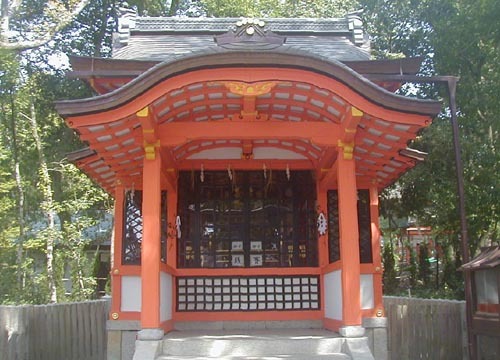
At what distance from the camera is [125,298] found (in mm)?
8172

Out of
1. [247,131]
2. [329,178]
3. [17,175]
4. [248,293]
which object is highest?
[17,175]

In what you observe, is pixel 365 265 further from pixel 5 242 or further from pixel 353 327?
pixel 5 242

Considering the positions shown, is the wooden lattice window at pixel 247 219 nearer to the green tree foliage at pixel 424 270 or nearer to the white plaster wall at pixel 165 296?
the white plaster wall at pixel 165 296

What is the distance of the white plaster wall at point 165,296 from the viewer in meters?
7.34

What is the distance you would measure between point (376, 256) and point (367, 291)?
0.62 m

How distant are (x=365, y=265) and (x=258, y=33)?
398cm

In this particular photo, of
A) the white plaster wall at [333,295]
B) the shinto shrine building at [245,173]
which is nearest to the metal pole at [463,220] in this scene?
the shinto shrine building at [245,173]

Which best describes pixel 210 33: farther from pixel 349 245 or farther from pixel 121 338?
pixel 121 338

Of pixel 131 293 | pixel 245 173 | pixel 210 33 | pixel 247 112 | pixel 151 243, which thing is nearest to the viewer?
pixel 151 243

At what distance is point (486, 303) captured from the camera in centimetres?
728

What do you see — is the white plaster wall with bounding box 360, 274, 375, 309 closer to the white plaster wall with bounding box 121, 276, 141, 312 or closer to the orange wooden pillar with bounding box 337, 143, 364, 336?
the orange wooden pillar with bounding box 337, 143, 364, 336

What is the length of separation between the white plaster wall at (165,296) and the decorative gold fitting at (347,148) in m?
2.86

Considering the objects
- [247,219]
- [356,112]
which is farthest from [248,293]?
[356,112]

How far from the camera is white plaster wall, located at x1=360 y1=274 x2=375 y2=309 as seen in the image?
7992 mm
